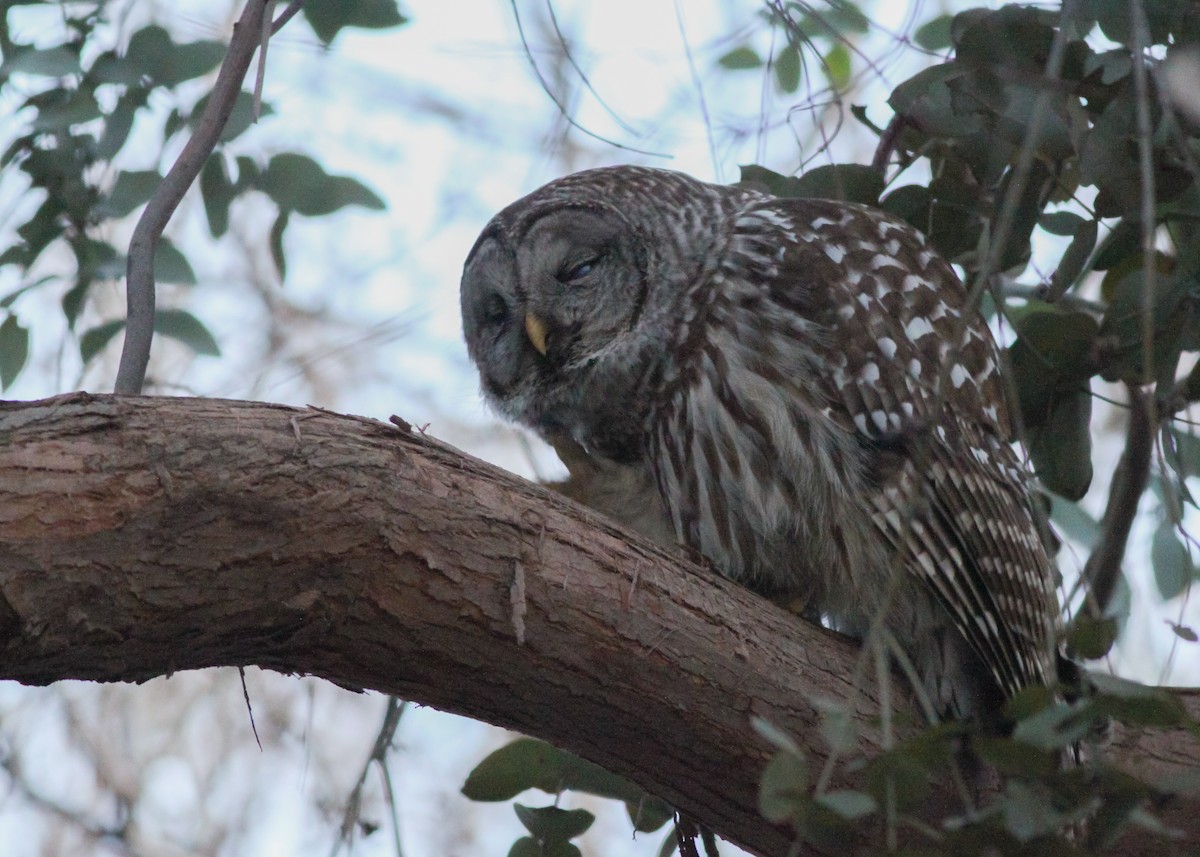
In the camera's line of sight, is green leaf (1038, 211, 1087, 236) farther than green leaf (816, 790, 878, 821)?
Yes

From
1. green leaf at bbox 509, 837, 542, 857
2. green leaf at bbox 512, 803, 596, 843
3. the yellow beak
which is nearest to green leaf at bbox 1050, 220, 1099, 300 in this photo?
the yellow beak

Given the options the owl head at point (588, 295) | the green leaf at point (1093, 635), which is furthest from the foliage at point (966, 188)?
the green leaf at point (1093, 635)

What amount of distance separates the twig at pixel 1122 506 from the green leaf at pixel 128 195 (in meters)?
2.26

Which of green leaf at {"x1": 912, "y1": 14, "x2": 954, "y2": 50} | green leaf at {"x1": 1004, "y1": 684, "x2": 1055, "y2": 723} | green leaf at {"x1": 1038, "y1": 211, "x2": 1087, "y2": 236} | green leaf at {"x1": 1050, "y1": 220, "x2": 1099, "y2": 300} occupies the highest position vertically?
green leaf at {"x1": 912, "y1": 14, "x2": 954, "y2": 50}

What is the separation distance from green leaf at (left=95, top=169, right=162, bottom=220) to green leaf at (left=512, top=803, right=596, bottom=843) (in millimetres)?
1658

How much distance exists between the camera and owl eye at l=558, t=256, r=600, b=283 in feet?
12.5

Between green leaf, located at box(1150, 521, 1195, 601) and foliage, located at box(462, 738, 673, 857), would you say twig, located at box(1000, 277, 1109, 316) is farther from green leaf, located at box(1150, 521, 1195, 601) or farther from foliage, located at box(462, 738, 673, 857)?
foliage, located at box(462, 738, 673, 857)

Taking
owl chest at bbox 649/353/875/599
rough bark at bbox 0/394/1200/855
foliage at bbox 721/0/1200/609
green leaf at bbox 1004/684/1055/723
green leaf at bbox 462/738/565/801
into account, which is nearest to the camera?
green leaf at bbox 1004/684/1055/723

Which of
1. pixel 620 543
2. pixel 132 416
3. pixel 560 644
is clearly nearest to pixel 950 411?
pixel 620 543

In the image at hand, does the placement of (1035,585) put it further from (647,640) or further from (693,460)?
(647,640)

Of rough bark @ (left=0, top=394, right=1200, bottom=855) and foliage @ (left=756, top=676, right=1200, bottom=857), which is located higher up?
rough bark @ (left=0, top=394, right=1200, bottom=855)

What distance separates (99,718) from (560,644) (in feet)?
12.4

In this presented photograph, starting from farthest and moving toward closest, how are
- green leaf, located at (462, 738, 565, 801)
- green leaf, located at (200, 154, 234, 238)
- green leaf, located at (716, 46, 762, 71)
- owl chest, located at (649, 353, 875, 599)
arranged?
green leaf, located at (716, 46, 762, 71), green leaf, located at (200, 154, 234, 238), owl chest, located at (649, 353, 875, 599), green leaf, located at (462, 738, 565, 801)

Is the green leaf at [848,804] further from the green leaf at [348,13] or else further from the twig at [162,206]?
the green leaf at [348,13]
